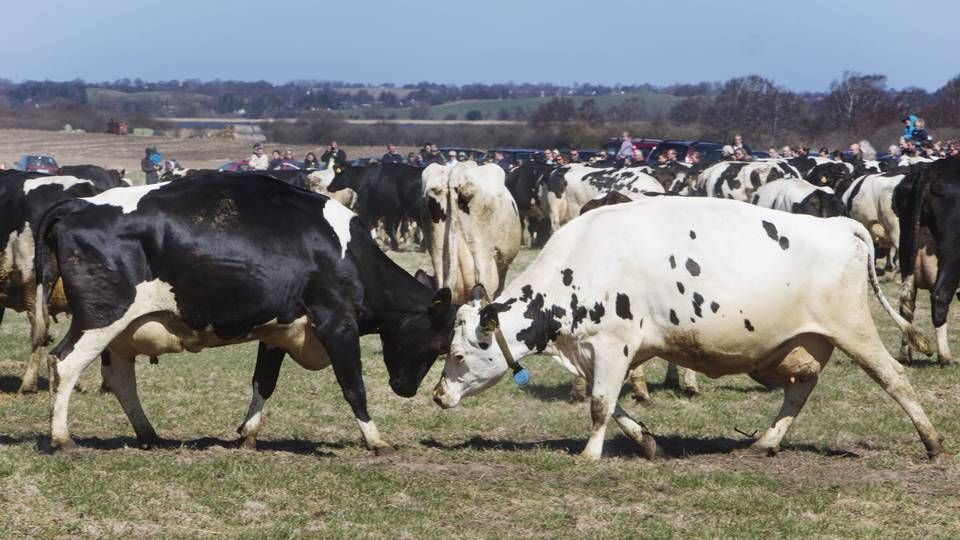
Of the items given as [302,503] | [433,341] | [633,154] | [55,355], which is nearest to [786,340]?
[433,341]

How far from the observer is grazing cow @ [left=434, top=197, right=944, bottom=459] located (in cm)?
939

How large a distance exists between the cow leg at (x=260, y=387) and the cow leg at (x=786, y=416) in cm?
350

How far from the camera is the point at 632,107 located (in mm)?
114250

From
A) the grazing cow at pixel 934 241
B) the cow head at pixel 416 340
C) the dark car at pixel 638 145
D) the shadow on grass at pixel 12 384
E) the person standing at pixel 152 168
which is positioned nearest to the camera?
the cow head at pixel 416 340

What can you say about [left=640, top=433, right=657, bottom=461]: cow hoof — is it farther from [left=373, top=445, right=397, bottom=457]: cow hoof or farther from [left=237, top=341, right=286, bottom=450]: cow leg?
[left=237, top=341, right=286, bottom=450]: cow leg

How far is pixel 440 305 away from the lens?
10109mm

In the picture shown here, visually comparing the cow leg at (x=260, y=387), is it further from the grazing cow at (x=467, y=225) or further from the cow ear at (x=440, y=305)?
the grazing cow at (x=467, y=225)

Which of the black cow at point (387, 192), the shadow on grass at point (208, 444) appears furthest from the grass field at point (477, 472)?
the black cow at point (387, 192)

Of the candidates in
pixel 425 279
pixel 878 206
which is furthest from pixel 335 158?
pixel 425 279

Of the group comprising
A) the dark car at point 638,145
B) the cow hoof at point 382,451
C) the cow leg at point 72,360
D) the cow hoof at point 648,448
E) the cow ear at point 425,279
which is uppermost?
the cow ear at point 425,279

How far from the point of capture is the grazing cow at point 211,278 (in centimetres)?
905

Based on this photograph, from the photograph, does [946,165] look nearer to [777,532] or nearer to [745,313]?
[745,313]

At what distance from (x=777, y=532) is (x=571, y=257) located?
2.73 metres

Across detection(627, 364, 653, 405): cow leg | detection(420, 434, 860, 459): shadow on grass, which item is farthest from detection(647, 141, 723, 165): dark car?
detection(420, 434, 860, 459): shadow on grass
